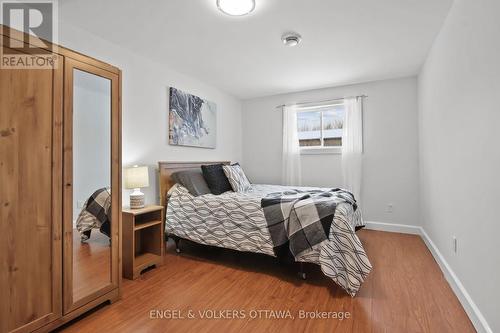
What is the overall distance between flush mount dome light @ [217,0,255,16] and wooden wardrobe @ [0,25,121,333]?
102cm

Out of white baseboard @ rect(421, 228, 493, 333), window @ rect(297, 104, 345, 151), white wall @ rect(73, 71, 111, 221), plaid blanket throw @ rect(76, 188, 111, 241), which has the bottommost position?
white baseboard @ rect(421, 228, 493, 333)

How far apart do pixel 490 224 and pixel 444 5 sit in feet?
5.81

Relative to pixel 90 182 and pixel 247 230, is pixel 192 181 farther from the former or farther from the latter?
pixel 90 182

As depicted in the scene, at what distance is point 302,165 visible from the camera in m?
4.39

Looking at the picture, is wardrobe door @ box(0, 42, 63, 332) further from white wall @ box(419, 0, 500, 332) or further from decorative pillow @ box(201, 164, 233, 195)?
white wall @ box(419, 0, 500, 332)

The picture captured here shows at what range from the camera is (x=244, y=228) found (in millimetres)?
2488

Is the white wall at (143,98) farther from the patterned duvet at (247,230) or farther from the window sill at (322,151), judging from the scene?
the window sill at (322,151)

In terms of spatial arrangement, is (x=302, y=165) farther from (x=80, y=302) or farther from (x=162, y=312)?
(x=80, y=302)

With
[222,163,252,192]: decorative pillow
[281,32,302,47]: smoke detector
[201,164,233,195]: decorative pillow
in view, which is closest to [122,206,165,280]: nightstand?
[201,164,233,195]: decorative pillow

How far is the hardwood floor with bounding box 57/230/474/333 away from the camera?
1.60m

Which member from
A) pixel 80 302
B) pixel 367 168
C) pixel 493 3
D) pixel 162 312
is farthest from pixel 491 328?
pixel 367 168

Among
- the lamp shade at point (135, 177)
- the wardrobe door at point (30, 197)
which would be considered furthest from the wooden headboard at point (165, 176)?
the wardrobe door at point (30, 197)

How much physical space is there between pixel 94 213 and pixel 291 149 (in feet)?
10.8

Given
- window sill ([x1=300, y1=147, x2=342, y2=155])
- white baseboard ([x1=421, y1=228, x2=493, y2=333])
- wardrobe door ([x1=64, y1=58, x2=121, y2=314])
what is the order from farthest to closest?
window sill ([x1=300, y1=147, x2=342, y2=155]) → wardrobe door ([x1=64, y1=58, x2=121, y2=314]) → white baseboard ([x1=421, y1=228, x2=493, y2=333])
